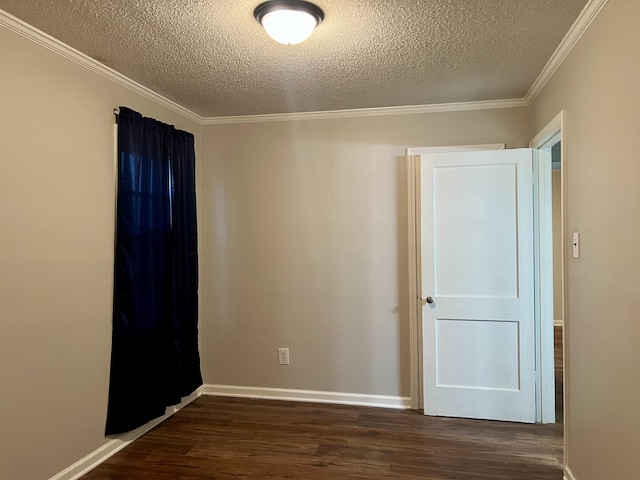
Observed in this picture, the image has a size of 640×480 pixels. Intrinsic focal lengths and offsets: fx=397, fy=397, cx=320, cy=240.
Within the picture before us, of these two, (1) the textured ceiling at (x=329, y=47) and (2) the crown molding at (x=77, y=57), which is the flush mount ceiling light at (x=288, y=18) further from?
(2) the crown molding at (x=77, y=57)

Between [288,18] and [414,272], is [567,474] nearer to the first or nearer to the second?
[414,272]

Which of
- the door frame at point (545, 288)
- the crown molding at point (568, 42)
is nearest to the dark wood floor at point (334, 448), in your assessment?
the door frame at point (545, 288)

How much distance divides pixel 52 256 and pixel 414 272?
2.46 metres

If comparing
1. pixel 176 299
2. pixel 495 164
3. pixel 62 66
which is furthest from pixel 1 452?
pixel 495 164

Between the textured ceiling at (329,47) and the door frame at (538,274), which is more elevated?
the textured ceiling at (329,47)

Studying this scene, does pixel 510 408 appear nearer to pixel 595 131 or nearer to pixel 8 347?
pixel 595 131

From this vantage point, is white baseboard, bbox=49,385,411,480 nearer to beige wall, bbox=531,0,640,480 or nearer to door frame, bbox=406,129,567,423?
door frame, bbox=406,129,567,423

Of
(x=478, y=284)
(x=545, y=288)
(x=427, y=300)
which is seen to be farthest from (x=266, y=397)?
(x=545, y=288)

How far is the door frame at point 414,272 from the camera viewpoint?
318cm

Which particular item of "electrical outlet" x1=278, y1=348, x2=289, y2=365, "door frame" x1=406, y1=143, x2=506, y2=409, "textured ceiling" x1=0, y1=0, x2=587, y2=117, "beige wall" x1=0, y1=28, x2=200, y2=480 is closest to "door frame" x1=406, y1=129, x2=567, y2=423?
"door frame" x1=406, y1=143, x2=506, y2=409

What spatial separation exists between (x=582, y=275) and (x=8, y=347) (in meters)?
2.86

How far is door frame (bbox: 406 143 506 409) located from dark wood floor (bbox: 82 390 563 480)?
26 centimetres

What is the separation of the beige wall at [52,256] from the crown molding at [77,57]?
0.11ft

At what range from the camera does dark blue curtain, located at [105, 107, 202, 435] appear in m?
2.55
